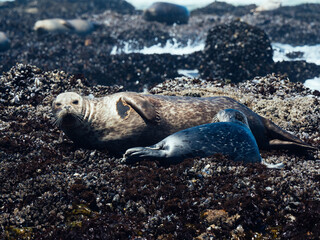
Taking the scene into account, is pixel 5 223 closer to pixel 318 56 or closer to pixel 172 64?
pixel 172 64

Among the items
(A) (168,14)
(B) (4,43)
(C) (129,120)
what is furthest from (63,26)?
(C) (129,120)

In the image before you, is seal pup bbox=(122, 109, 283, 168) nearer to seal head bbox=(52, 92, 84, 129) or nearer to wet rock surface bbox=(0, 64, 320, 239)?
wet rock surface bbox=(0, 64, 320, 239)

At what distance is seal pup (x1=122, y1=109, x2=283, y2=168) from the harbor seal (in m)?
0.43

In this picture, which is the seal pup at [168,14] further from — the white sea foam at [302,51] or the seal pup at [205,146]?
the seal pup at [205,146]

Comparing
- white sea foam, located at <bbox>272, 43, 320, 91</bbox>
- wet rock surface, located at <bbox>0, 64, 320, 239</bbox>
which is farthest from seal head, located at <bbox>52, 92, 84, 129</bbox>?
white sea foam, located at <bbox>272, 43, 320, 91</bbox>

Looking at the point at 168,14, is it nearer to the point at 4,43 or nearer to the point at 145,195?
the point at 4,43

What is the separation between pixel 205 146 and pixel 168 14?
1991cm

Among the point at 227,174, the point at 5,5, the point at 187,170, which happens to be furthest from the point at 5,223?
the point at 5,5

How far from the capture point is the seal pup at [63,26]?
821 inches

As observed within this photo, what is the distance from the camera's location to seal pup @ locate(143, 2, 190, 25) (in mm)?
23016

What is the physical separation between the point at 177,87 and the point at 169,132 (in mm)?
3299

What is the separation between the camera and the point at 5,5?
29.7 metres

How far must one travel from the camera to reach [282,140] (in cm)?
572

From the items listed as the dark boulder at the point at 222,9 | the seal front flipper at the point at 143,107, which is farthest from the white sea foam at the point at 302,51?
the seal front flipper at the point at 143,107
